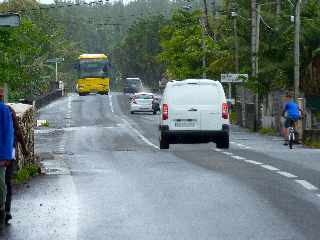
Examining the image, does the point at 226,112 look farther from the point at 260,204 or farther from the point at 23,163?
the point at 260,204

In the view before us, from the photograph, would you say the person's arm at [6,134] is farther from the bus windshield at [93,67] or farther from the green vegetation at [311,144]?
the bus windshield at [93,67]

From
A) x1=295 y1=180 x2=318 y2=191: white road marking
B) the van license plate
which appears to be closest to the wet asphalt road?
x1=295 y1=180 x2=318 y2=191: white road marking

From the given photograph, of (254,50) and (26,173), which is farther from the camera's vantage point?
(254,50)

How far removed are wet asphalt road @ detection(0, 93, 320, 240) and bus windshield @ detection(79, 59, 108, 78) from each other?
2822 inches

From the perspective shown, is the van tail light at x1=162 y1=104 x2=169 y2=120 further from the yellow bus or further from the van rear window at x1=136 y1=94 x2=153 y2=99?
the yellow bus

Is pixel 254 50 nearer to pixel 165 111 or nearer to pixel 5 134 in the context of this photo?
pixel 165 111

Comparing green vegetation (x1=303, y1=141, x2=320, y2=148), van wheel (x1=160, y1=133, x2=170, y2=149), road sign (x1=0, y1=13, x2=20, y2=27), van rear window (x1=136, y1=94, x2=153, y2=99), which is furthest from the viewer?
van rear window (x1=136, y1=94, x2=153, y2=99)

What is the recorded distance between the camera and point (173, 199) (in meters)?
13.6

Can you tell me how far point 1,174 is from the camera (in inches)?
462

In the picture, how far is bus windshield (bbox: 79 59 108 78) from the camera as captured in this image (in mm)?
95250

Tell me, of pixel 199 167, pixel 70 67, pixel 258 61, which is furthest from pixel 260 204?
pixel 70 67

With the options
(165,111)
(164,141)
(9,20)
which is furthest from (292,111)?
(9,20)

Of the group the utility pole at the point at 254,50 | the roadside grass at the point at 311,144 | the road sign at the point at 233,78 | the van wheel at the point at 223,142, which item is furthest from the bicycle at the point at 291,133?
the road sign at the point at 233,78

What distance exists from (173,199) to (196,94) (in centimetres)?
1502
